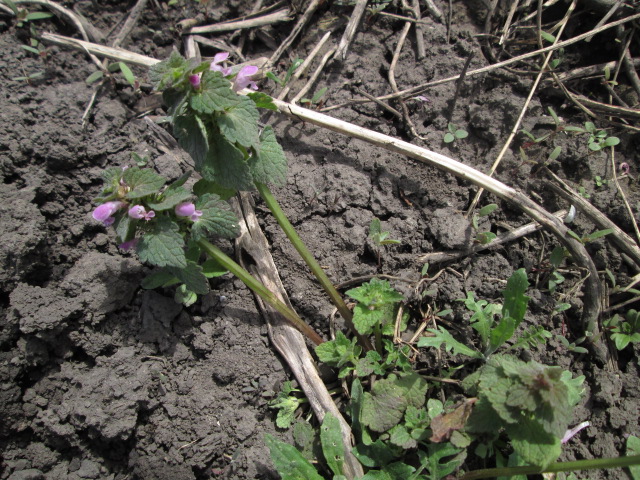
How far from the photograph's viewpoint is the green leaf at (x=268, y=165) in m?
2.52

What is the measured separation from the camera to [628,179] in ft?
10.3

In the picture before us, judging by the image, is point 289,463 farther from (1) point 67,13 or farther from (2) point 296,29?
(1) point 67,13

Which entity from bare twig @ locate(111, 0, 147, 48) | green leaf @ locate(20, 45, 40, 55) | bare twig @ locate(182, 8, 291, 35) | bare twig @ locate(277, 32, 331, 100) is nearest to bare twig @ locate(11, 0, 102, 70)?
bare twig @ locate(111, 0, 147, 48)

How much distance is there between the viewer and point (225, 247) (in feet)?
9.94

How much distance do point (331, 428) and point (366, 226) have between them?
126cm

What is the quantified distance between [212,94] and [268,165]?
20.6 inches

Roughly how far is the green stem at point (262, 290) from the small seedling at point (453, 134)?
159 centimetres

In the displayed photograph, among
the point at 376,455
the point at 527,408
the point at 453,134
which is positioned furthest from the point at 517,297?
the point at 453,134

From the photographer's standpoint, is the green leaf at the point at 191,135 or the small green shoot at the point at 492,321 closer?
the green leaf at the point at 191,135

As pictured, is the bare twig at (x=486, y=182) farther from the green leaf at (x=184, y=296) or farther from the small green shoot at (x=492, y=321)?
the green leaf at (x=184, y=296)

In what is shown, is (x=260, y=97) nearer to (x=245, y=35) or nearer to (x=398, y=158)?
(x=398, y=158)

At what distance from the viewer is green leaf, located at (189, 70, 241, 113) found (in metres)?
2.12

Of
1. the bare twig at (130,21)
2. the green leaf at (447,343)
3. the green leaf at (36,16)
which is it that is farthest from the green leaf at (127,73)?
the green leaf at (447,343)

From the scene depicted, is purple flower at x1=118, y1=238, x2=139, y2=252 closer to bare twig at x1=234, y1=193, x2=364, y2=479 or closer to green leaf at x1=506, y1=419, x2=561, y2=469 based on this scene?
bare twig at x1=234, y1=193, x2=364, y2=479
